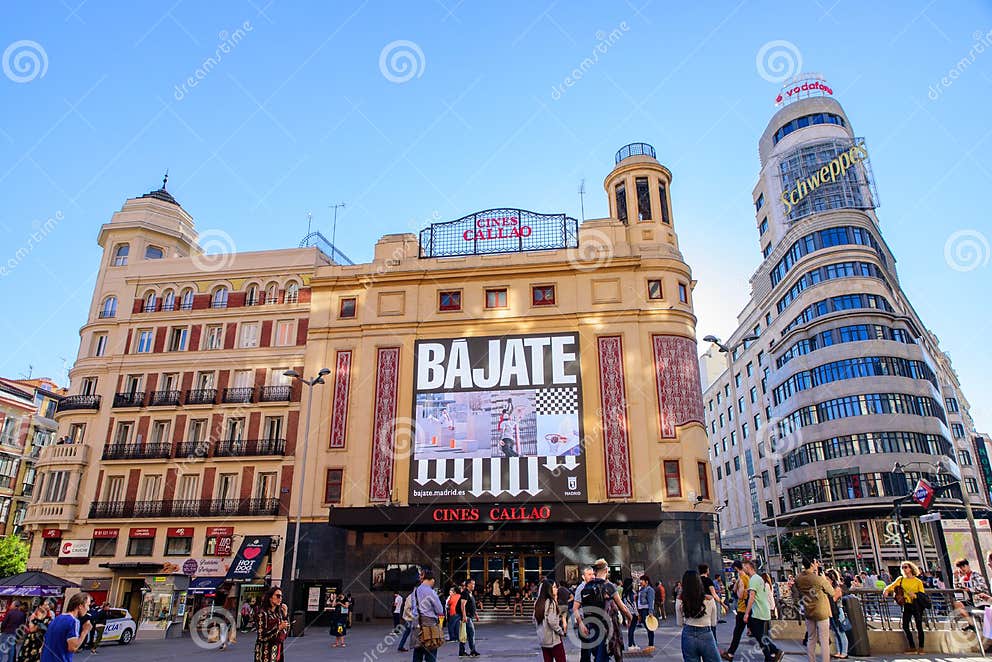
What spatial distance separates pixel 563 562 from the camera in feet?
105

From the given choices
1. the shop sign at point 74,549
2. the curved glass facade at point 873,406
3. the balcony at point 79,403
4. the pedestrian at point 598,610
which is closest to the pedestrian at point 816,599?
the pedestrian at point 598,610

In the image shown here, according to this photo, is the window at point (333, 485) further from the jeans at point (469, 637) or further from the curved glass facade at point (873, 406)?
the curved glass facade at point (873, 406)

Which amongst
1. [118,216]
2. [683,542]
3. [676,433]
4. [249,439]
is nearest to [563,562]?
[683,542]

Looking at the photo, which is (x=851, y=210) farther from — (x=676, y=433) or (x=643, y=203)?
(x=676, y=433)

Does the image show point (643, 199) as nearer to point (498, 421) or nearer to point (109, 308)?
point (498, 421)

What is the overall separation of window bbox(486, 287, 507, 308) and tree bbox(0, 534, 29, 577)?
1410 inches

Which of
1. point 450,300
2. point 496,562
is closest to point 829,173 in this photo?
point 450,300

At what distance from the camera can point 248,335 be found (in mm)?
39812

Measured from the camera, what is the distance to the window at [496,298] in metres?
37.4

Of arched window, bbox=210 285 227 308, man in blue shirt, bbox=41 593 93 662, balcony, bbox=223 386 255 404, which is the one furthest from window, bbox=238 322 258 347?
man in blue shirt, bbox=41 593 93 662

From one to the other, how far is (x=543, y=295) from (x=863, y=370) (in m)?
29.5

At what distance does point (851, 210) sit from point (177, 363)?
174 ft

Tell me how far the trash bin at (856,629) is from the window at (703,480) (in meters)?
17.9

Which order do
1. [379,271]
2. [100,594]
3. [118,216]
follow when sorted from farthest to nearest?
[118,216], [379,271], [100,594]
